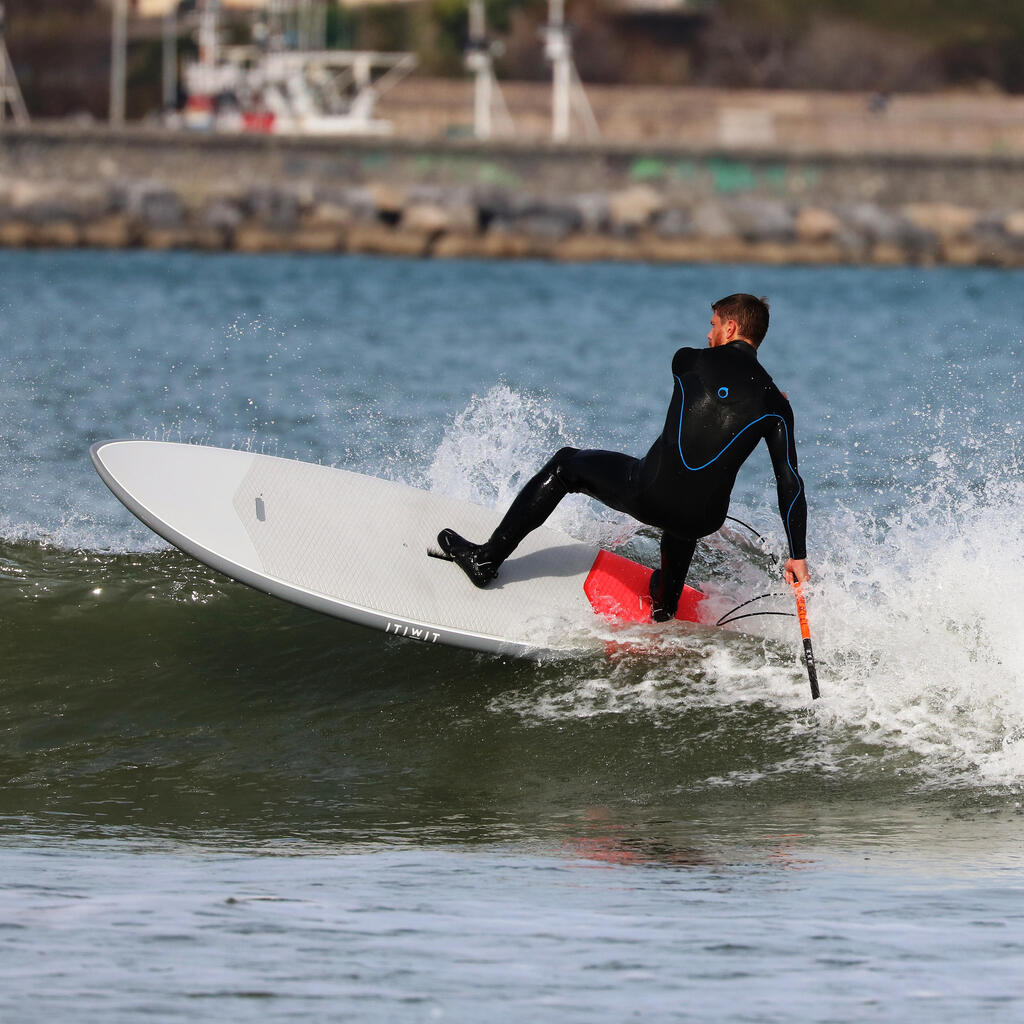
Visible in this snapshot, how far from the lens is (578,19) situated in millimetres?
74562

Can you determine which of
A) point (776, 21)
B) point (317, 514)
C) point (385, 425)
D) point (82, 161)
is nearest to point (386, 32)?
point (776, 21)

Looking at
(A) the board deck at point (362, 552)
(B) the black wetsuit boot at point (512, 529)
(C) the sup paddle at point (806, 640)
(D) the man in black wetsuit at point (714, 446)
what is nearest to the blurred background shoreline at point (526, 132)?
(A) the board deck at point (362, 552)

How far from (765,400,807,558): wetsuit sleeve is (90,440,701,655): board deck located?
1.04 metres

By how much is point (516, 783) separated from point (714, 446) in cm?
147

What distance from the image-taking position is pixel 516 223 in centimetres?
4684

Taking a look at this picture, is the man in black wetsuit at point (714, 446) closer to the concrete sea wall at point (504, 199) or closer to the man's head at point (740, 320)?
the man's head at point (740, 320)

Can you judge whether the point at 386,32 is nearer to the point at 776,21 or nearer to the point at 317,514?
the point at 776,21

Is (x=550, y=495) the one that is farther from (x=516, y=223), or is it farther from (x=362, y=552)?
(x=516, y=223)

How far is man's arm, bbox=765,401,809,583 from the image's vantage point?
617 centimetres

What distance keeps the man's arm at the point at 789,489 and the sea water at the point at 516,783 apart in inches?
26.7

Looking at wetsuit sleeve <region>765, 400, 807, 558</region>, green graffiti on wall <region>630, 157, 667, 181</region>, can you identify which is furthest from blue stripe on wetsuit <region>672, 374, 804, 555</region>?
green graffiti on wall <region>630, 157, 667, 181</region>

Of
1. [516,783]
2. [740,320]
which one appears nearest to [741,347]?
[740,320]

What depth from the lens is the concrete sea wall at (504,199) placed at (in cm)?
4609

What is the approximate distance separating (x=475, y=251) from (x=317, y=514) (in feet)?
132
